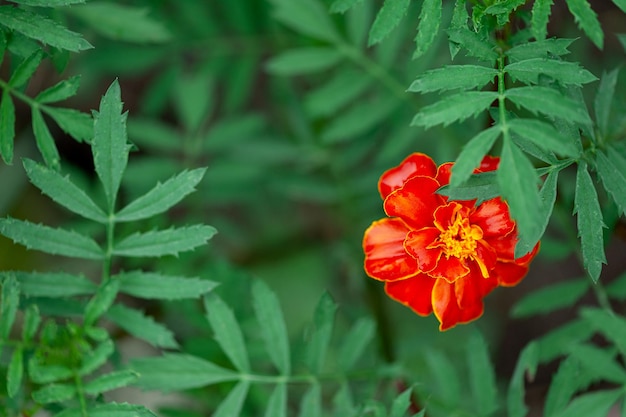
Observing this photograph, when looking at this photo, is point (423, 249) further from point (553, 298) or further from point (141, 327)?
point (553, 298)

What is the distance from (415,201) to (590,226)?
300 mm

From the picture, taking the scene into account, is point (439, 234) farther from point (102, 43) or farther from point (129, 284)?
point (102, 43)

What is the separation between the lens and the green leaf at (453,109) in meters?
1.21

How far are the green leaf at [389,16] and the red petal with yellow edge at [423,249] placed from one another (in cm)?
37

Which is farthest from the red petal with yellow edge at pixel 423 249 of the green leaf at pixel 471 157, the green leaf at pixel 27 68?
the green leaf at pixel 27 68

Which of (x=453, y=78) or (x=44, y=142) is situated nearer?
(x=453, y=78)

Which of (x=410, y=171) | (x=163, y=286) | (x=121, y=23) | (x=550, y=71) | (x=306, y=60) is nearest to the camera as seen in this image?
(x=550, y=71)

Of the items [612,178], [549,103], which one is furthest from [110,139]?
[612,178]

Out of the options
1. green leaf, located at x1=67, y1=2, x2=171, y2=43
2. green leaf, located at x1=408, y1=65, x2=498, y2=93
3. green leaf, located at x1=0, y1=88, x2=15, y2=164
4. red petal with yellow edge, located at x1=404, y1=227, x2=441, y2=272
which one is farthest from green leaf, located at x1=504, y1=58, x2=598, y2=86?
green leaf, located at x1=67, y1=2, x2=171, y2=43

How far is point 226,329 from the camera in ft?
5.52

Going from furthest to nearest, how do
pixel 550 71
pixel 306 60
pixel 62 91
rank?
pixel 306 60
pixel 62 91
pixel 550 71

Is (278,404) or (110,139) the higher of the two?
(110,139)

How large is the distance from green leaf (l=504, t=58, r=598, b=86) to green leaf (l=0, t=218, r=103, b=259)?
917mm

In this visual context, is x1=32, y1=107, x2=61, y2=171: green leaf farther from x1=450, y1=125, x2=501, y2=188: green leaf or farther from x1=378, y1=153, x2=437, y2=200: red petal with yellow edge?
x1=450, y1=125, x2=501, y2=188: green leaf
